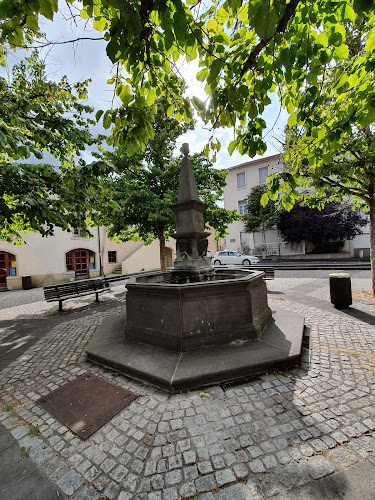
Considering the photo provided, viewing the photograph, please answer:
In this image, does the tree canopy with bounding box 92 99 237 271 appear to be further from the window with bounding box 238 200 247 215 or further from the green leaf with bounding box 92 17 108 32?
the window with bounding box 238 200 247 215

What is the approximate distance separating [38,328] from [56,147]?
5190 millimetres

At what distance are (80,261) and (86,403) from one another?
18.2 meters

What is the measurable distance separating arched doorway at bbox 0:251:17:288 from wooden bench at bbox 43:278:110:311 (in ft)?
34.2

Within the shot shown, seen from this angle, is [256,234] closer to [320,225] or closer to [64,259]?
[320,225]

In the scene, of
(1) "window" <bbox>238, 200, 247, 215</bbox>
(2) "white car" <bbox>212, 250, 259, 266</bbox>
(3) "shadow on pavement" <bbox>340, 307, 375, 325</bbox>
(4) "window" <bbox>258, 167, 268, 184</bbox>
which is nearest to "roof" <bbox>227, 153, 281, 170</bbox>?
(4) "window" <bbox>258, 167, 268, 184</bbox>

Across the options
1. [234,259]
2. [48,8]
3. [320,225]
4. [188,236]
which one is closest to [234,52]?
[48,8]

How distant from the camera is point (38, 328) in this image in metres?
6.14

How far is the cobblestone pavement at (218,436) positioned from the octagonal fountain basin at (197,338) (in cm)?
20

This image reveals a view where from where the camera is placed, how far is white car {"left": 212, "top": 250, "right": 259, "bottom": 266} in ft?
70.7

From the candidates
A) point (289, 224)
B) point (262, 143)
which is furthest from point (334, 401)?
point (289, 224)

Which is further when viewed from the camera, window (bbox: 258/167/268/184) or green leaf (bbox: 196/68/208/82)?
window (bbox: 258/167/268/184)

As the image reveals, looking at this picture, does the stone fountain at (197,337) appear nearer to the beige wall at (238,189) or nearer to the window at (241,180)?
the beige wall at (238,189)

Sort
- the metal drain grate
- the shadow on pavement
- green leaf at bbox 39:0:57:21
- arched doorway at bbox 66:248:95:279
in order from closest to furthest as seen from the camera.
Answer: green leaf at bbox 39:0:57:21 < the metal drain grate < the shadow on pavement < arched doorway at bbox 66:248:95:279

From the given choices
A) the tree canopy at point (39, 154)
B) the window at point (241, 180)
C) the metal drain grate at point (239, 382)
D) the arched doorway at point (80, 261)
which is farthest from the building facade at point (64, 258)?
the window at point (241, 180)
